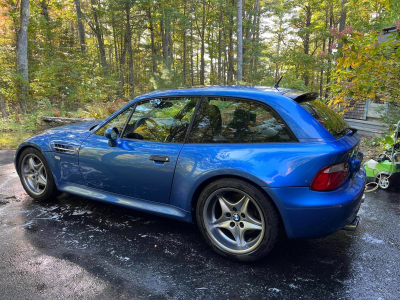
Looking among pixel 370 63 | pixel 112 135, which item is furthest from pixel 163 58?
pixel 112 135

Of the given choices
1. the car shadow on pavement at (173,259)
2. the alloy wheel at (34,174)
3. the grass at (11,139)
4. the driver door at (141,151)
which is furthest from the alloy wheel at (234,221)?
the grass at (11,139)

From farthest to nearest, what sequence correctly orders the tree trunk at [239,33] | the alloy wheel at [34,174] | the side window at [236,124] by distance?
1. the tree trunk at [239,33]
2. the alloy wheel at [34,174]
3. the side window at [236,124]

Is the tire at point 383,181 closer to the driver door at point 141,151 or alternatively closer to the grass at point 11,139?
the driver door at point 141,151

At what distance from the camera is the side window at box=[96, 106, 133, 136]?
318 cm

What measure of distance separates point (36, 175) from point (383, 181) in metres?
5.27

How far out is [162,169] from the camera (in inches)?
107

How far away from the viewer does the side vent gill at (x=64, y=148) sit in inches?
132

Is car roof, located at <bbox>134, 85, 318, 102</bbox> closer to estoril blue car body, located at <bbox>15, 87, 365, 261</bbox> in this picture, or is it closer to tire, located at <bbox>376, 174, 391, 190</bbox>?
estoril blue car body, located at <bbox>15, 87, 365, 261</bbox>

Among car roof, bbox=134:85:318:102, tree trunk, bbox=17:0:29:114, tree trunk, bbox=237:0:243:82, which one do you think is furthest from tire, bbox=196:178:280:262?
tree trunk, bbox=17:0:29:114

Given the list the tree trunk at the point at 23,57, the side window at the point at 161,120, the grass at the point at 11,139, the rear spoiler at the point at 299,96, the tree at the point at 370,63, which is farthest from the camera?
Result: the tree trunk at the point at 23,57

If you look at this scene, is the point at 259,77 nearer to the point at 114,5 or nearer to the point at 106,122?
the point at 114,5

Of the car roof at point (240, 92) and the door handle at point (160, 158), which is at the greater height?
the car roof at point (240, 92)

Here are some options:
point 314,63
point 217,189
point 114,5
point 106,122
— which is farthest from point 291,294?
point 114,5

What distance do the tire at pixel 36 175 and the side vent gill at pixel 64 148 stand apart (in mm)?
315
